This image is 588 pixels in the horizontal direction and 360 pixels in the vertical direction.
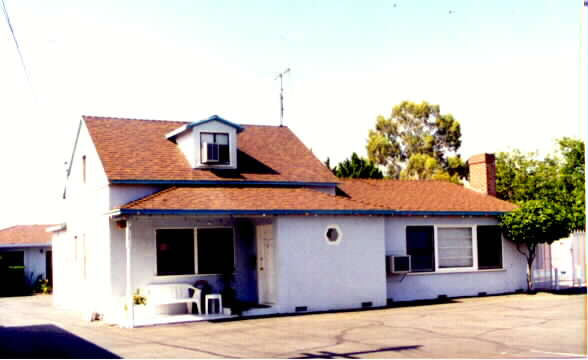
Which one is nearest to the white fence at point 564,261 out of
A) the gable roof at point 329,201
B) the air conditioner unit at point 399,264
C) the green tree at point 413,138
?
the gable roof at point 329,201

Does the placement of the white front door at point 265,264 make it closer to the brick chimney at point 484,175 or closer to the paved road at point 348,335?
the paved road at point 348,335

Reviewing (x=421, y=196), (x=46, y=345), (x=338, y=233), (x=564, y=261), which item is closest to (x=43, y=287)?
(x=421, y=196)

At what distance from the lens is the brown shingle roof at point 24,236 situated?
122 feet

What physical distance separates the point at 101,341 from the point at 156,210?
403 cm

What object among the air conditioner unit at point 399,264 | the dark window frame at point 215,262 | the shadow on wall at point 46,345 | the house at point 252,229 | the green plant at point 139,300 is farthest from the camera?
the air conditioner unit at point 399,264

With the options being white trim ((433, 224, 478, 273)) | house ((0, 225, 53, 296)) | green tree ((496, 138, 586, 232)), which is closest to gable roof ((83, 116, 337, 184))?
white trim ((433, 224, 478, 273))

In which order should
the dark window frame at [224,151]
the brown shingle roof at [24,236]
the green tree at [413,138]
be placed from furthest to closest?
the green tree at [413,138]
the brown shingle roof at [24,236]
the dark window frame at [224,151]

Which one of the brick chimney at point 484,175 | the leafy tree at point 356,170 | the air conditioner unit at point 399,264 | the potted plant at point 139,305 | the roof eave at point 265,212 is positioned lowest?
the potted plant at point 139,305

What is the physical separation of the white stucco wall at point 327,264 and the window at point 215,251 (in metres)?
2.04

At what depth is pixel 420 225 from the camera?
22.8m

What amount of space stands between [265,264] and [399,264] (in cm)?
425

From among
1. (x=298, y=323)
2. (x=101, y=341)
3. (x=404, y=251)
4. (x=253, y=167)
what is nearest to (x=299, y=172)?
(x=253, y=167)

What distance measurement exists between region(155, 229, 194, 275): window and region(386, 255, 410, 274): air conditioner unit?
20.1 feet

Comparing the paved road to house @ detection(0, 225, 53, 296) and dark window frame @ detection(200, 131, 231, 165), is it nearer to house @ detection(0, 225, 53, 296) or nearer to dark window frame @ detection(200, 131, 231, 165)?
dark window frame @ detection(200, 131, 231, 165)
